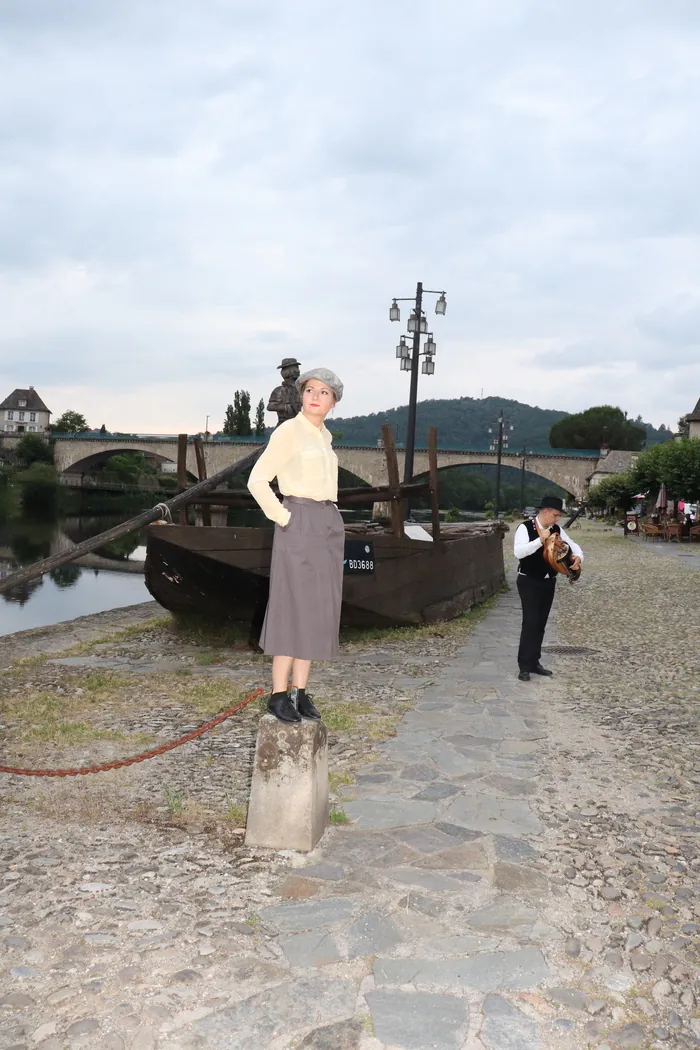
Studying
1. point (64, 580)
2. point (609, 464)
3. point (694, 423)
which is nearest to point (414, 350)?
point (64, 580)

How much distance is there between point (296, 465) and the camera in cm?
449

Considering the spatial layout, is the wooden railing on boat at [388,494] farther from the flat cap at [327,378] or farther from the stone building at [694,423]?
the stone building at [694,423]

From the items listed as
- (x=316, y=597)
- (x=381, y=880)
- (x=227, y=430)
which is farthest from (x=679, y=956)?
(x=227, y=430)

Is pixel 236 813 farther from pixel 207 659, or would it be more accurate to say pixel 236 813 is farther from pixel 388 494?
pixel 388 494

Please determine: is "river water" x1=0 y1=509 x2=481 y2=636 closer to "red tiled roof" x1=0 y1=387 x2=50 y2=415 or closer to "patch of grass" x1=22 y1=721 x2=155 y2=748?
"patch of grass" x1=22 y1=721 x2=155 y2=748

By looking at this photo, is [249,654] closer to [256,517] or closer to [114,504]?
[256,517]

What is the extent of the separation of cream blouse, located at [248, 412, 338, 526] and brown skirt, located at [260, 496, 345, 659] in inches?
2.9

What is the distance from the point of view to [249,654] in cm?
1012

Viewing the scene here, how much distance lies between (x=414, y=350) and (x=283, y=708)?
57.5 ft

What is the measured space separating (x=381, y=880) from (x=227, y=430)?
98.0 metres

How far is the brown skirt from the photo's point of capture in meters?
4.40

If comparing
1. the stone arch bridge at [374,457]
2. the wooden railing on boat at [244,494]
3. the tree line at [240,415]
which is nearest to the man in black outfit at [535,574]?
the wooden railing on boat at [244,494]

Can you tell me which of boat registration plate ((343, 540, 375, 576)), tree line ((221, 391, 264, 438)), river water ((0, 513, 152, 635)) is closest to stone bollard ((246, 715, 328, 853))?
boat registration plate ((343, 540, 375, 576))

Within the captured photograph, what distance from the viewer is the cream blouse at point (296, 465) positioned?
4383 mm
